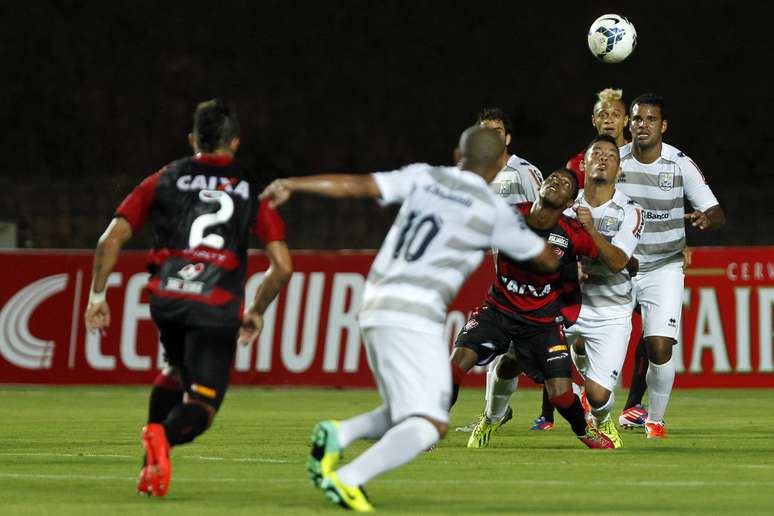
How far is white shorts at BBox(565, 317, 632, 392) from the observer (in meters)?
10.8

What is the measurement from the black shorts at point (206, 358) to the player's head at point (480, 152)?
1.39 meters

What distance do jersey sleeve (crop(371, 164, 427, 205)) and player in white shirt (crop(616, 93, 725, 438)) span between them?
481cm

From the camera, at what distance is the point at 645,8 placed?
90.7 ft

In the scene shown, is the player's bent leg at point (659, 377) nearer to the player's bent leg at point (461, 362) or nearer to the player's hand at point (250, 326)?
the player's bent leg at point (461, 362)

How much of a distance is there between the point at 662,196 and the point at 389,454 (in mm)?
5440

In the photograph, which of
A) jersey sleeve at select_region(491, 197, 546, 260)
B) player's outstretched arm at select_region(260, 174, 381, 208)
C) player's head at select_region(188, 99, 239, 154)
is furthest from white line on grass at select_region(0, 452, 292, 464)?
player's outstretched arm at select_region(260, 174, 381, 208)

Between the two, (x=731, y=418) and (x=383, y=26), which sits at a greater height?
(x=383, y=26)

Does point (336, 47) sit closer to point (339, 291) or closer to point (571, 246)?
point (339, 291)

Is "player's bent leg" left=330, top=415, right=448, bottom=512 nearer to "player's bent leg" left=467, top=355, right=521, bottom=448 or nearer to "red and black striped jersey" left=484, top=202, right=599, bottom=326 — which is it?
"red and black striped jersey" left=484, top=202, right=599, bottom=326

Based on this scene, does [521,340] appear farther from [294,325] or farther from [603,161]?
[294,325]

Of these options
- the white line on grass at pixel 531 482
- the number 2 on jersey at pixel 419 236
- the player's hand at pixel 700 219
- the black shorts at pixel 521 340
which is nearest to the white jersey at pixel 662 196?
the player's hand at pixel 700 219

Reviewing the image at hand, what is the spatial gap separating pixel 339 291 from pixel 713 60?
12368mm

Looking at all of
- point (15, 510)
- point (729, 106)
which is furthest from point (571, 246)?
point (729, 106)

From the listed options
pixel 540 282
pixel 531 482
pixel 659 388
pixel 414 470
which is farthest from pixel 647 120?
pixel 531 482
